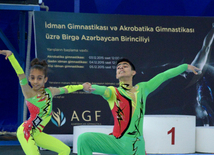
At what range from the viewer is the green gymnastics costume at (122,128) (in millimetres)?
3744

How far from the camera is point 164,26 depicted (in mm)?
7090

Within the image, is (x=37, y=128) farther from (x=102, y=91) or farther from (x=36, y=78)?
(x=102, y=91)

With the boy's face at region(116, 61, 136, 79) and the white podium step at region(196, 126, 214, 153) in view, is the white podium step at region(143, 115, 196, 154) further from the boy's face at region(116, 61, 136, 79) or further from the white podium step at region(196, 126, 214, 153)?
the boy's face at region(116, 61, 136, 79)

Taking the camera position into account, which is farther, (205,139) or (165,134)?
(205,139)

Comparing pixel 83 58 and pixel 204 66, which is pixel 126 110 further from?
pixel 204 66

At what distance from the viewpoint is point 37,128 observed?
4305 millimetres

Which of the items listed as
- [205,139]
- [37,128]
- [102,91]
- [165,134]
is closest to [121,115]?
→ [102,91]

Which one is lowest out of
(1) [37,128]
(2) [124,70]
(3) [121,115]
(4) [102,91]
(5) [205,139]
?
(5) [205,139]

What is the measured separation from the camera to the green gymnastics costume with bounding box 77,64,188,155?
3744 millimetres

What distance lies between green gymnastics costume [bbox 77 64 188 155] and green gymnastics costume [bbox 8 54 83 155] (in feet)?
1.64

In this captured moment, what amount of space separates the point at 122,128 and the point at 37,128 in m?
1.13

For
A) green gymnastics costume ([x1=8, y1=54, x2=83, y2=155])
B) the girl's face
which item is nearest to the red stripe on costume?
green gymnastics costume ([x1=8, y1=54, x2=83, y2=155])

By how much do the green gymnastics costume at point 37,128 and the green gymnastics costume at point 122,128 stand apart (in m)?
0.50

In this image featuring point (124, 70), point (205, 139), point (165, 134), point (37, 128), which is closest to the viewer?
point (124, 70)
